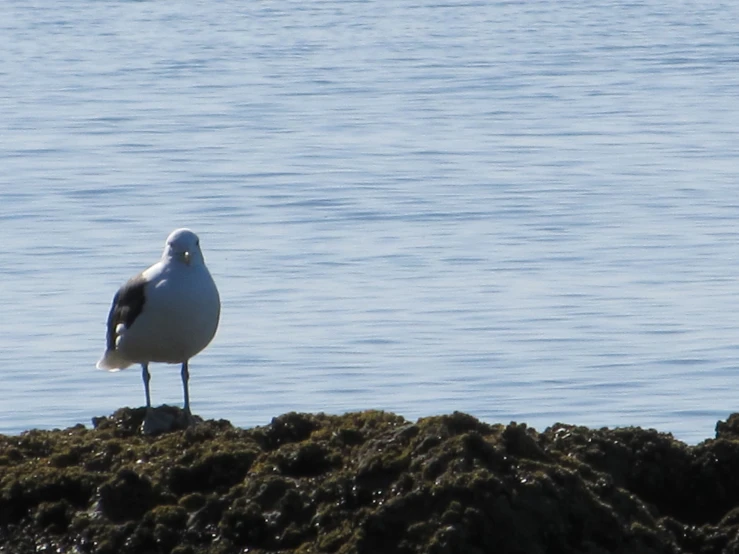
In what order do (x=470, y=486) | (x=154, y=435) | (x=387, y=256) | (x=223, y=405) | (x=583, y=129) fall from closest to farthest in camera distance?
(x=470, y=486)
(x=154, y=435)
(x=223, y=405)
(x=387, y=256)
(x=583, y=129)

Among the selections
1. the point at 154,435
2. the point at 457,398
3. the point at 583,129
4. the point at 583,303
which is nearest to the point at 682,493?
the point at 154,435

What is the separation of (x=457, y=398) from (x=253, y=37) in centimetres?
2797

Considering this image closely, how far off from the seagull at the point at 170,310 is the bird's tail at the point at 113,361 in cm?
14

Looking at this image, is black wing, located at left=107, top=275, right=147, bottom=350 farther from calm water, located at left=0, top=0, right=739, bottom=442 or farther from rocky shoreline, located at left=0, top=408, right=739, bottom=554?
calm water, located at left=0, top=0, right=739, bottom=442

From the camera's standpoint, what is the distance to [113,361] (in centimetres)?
853

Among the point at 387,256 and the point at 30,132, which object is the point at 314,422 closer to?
the point at 387,256

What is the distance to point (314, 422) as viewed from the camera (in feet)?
21.4

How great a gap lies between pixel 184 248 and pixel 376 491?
2657 mm

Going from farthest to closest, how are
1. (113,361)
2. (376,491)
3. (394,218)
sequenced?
(394,218) < (113,361) < (376,491)

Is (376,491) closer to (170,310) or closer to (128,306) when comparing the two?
(170,310)

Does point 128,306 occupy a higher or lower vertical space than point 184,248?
lower

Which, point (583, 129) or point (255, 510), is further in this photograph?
point (583, 129)

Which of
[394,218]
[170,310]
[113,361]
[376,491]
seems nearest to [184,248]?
[170,310]

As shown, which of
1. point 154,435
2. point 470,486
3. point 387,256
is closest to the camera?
point 470,486
